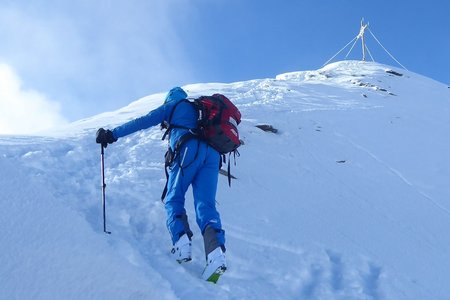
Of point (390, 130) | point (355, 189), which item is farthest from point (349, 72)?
point (355, 189)

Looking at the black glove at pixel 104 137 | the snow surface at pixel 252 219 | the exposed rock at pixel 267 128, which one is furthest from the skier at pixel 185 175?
the exposed rock at pixel 267 128

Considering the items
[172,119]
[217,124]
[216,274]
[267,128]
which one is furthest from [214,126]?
[267,128]

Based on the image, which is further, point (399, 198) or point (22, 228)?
point (399, 198)

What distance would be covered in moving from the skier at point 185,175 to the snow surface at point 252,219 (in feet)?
0.98

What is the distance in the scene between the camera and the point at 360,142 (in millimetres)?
13648

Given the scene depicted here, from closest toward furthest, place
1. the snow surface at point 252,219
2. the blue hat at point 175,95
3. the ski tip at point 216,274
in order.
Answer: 1. the snow surface at point 252,219
2. the ski tip at point 216,274
3. the blue hat at point 175,95

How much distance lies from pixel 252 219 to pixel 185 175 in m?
2.07

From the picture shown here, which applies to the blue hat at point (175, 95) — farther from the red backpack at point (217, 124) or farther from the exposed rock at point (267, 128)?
the exposed rock at point (267, 128)

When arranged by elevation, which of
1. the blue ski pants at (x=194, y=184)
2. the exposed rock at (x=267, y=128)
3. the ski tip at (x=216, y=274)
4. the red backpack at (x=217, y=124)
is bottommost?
the ski tip at (x=216, y=274)

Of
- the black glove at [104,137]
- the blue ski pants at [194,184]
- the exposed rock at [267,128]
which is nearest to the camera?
the blue ski pants at [194,184]

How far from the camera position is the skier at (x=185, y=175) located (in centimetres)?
468

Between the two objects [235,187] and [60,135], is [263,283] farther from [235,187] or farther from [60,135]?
[60,135]

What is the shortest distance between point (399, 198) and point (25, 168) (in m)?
6.91

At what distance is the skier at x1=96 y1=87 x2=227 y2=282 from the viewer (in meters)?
4.68
